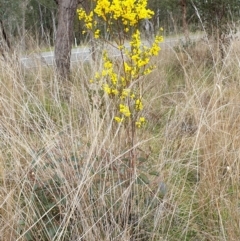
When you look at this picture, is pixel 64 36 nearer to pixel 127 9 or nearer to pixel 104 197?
pixel 127 9

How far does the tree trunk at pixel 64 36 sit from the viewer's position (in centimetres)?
412

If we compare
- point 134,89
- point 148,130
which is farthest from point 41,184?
point 148,130

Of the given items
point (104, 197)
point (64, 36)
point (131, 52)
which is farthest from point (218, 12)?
point (104, 197)

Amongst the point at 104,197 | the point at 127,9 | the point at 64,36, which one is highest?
the point at 127,9

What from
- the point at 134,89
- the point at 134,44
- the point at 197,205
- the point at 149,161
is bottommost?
the point at 197,205

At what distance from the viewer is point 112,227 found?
165 cm

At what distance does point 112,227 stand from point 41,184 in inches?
15.1

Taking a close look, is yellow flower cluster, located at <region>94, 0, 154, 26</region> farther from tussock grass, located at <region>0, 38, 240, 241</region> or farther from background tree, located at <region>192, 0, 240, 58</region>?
background tree, located at <region>192, 0, 240, 58</region>

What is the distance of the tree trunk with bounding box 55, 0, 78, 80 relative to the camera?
4.12 m

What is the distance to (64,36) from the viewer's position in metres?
4.23

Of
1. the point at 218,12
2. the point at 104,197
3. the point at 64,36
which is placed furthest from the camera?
the point at 218,12

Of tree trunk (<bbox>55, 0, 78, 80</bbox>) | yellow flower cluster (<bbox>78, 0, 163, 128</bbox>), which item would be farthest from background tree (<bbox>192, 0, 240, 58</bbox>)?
yellow flower cluster (<bbox>78, 0, 163, 128</bbox>)

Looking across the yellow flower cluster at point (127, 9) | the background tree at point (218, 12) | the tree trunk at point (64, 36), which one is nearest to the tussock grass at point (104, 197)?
the yellow flower cluster at point (127, 9)

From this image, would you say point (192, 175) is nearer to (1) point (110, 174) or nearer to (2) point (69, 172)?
(1) point (110, 174)
